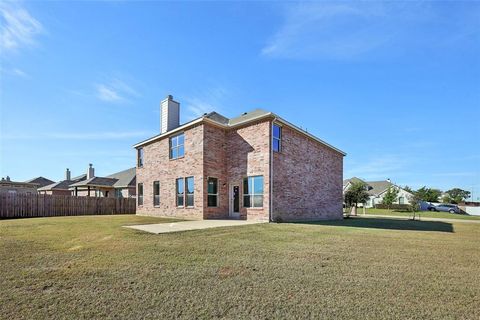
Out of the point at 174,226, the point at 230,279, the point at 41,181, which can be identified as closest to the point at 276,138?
the point at 174,226

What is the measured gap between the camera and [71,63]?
11.1 metres

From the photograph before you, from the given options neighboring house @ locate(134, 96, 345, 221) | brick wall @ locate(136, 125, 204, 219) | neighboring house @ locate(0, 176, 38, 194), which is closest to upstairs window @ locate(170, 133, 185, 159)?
neighboring house @ locate(134, 96, 345, 221)

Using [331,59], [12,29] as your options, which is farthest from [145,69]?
[331,59]

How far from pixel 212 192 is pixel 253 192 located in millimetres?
2538

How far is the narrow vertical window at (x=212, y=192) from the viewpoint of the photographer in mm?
15586

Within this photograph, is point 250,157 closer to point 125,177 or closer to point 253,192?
point 253,192

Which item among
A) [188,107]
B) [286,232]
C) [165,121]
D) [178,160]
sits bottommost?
[286,232]

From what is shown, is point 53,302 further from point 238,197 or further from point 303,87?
point 303,87

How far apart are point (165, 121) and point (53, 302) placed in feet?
54.6

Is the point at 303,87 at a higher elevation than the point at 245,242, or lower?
higher

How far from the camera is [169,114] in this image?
19516 millimetres

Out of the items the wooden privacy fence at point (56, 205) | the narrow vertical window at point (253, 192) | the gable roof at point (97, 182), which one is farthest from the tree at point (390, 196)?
the gable roof at point (97, 182)

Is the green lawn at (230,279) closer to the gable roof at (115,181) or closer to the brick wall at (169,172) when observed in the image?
the brick wall at (169,172)

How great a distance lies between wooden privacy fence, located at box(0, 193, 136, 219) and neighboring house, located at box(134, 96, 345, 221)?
697 centimetres
